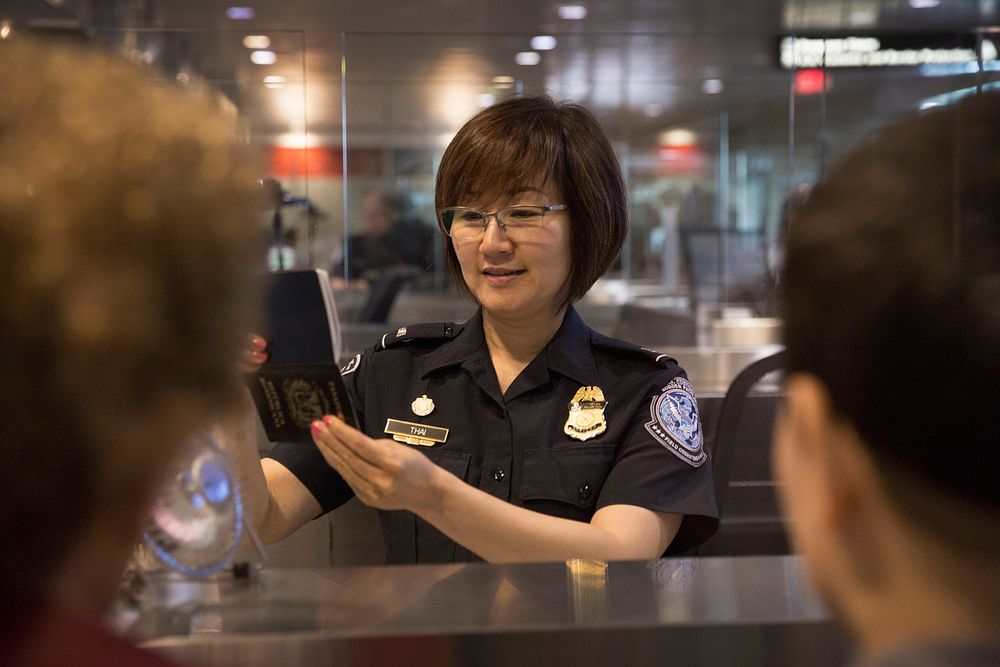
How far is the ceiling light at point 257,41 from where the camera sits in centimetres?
417

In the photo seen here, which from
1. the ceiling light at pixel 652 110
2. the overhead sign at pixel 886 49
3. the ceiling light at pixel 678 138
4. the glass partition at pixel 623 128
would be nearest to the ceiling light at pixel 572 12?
the glass partition at pixel 623 128

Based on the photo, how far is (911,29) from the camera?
768 centimetres

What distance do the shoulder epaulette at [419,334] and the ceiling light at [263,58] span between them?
9.65 ft

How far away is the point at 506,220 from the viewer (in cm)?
156

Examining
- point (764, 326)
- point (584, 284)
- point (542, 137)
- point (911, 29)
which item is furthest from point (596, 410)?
point (911, 29)

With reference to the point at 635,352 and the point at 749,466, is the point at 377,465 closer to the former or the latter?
the point at 635,352

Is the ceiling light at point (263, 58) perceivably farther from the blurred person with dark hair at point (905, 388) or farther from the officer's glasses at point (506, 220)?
the blurred person with dark hair at point (905, 388)

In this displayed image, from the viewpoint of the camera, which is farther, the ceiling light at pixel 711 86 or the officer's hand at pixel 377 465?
the ceiling light at pixel 711 86

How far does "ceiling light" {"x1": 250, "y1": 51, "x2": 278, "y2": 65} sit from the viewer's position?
433cm

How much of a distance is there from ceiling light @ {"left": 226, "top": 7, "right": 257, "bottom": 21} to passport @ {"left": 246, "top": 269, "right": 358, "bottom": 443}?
20.0 feet

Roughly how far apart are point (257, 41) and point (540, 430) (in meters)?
3.27

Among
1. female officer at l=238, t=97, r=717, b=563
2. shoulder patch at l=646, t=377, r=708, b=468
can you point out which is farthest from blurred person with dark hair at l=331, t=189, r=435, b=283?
shoulder patch at l=646, t=377, r=708, b=468

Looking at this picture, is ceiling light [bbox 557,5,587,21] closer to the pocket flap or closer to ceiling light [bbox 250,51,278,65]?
ceiling light [bbox 250,51,278,65]

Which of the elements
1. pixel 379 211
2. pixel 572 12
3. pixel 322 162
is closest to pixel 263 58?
pixel 322 162
